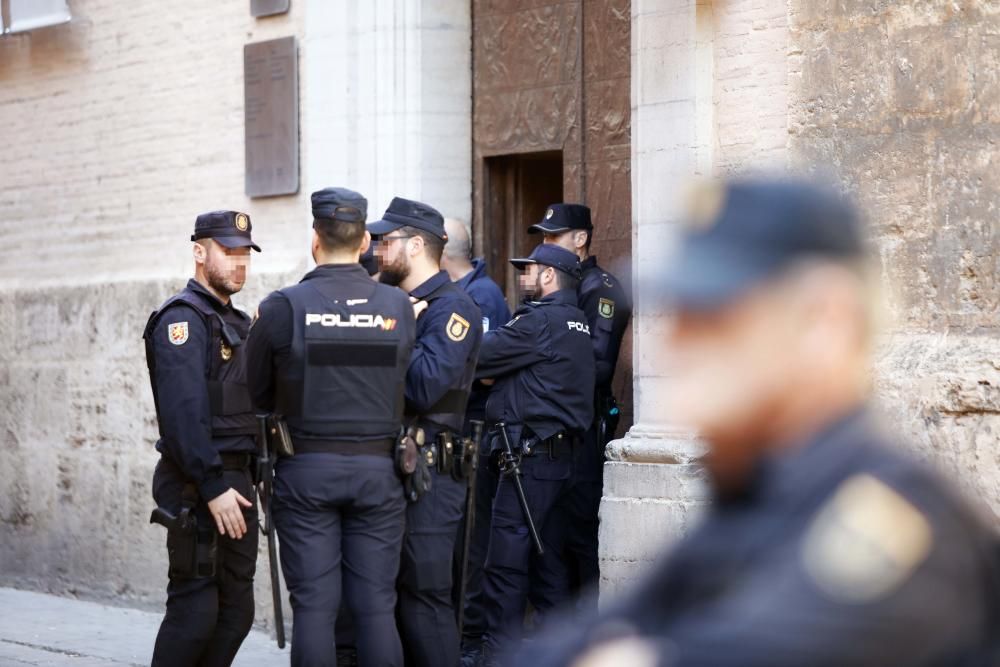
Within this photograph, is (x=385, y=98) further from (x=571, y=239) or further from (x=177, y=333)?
(x=177, y=333)

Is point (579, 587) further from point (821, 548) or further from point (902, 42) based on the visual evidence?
point (821, 548)

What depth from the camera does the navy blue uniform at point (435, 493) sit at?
235 inches

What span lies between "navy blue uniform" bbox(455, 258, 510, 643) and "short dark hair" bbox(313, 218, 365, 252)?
1.66 metres

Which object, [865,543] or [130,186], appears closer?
[865,543]

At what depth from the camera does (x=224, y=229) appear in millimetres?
6305

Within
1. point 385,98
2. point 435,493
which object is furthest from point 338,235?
point 385,98

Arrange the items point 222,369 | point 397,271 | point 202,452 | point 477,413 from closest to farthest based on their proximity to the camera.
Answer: point 202,452
point 222,369
point 397,271
point 477,413

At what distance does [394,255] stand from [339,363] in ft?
3.09

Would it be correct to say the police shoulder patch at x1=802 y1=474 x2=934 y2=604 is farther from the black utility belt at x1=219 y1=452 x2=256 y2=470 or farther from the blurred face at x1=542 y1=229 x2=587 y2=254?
the blurred face at x1=542 y1=229 x2=587 y2=254

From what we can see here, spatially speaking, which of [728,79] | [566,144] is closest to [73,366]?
[566,144]

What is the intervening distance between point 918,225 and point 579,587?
2.50 m

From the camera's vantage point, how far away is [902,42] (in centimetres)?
621

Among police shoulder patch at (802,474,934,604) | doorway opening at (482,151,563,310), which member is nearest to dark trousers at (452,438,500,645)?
doorway opening at (482,151,563,310)

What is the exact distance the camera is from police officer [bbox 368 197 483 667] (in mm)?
5996
